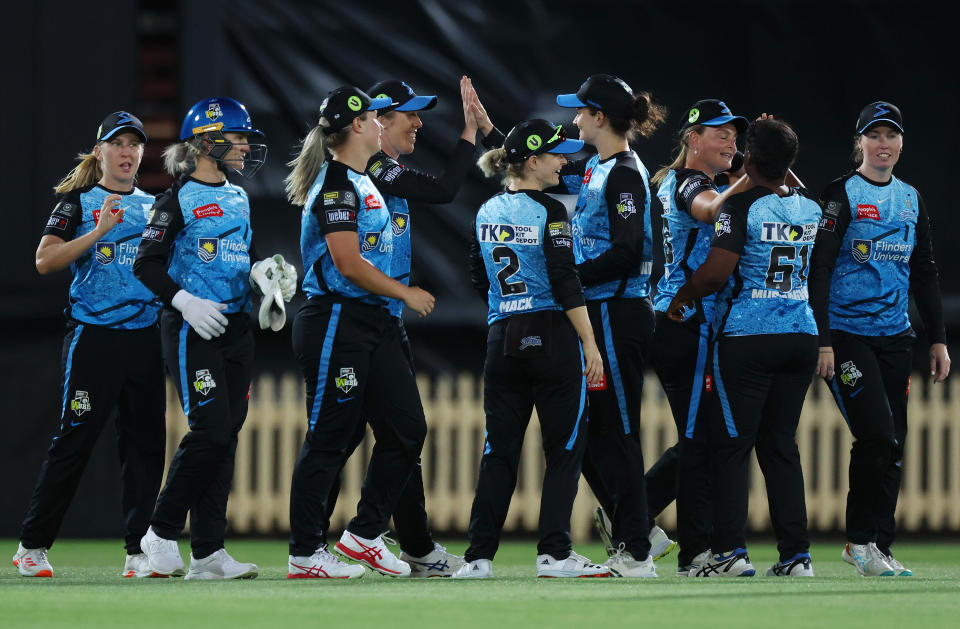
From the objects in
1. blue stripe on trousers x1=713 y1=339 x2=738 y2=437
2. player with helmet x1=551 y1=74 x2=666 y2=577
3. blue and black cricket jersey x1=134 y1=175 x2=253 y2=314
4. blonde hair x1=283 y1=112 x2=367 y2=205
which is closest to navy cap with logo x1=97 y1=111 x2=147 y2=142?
blue and black cricket jersey x1=134 y1=175 x2=253 y2=314

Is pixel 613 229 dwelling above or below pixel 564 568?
above

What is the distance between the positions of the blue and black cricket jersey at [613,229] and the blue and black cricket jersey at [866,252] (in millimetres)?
928

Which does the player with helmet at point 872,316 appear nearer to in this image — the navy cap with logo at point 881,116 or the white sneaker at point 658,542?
the navy cap with logo at point 881,116

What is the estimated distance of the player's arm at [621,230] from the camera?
273 inches

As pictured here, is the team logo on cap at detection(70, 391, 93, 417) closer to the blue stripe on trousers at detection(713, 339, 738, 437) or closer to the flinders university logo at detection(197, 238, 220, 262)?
the flinders university logo at detection(197, 238, 220, 262)

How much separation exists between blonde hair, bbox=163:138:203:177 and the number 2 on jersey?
1.41 m

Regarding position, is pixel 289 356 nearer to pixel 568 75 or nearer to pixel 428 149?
pixel 428 149

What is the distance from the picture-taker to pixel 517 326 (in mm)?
6750

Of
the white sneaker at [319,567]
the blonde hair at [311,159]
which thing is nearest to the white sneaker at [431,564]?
the white sneaker at [319,567]

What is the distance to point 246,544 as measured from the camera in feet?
34.5

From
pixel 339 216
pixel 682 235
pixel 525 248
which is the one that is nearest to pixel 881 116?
pixel 682 235

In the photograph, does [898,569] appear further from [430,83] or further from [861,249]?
[430,83]

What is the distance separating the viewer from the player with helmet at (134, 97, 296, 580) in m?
6.75

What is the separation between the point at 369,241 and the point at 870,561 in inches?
112
